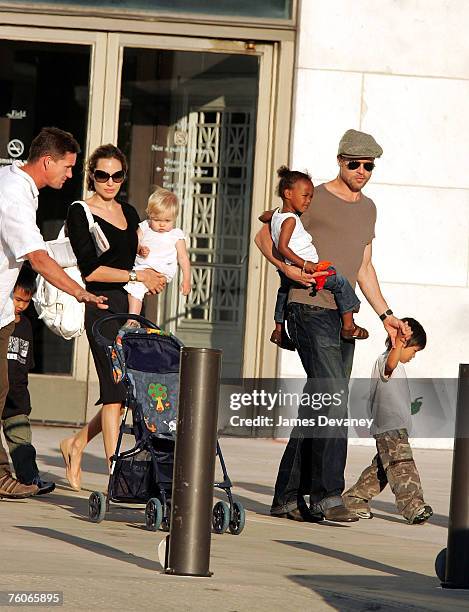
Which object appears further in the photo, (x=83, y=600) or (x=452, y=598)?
(x=452, y=598)

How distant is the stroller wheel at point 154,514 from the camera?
23.3 ft

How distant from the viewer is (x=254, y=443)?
1202 cm

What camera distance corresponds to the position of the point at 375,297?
27.9 feet

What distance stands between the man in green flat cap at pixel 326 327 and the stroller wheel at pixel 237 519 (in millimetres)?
725

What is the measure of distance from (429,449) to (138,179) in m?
3.20

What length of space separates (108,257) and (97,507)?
1.52 m

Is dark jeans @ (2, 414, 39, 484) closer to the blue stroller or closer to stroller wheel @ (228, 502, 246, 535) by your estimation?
the blue stroller

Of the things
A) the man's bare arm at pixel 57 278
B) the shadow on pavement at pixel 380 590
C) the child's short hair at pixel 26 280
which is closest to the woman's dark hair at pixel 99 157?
the child's short hair at pixel 26 280

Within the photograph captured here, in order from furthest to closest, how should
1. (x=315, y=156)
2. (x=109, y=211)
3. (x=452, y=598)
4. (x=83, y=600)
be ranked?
(x=315, y=156), (x=109, y=211), (x=452, y=598), (x=83, y=600)

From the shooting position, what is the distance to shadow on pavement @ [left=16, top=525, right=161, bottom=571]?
20.3 feet

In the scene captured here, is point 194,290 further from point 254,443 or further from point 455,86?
point 455,86

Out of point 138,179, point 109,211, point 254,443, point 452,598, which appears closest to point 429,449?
point 254,443

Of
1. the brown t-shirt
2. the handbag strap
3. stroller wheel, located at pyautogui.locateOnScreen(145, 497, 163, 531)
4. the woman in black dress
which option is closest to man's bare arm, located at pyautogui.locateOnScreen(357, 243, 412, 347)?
the brown t-shirt

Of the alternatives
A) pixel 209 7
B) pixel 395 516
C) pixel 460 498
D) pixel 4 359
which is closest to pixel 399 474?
pixel 395 516
